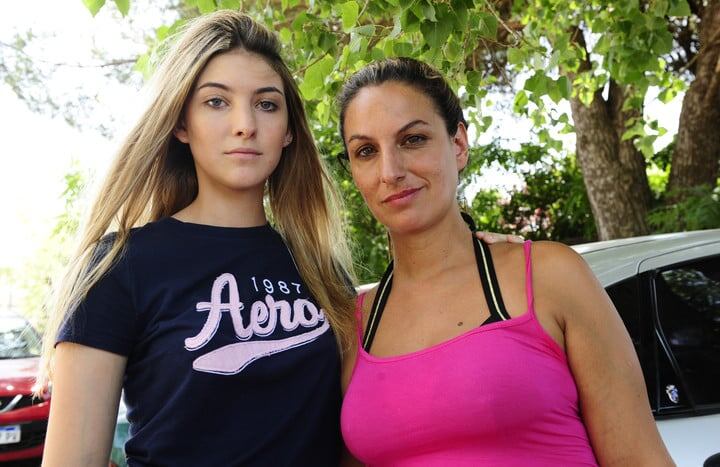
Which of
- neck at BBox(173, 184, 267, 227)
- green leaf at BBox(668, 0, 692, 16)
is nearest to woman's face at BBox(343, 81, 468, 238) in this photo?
neck at BBox(173, 184, 267, 227)

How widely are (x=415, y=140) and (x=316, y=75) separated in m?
1.23

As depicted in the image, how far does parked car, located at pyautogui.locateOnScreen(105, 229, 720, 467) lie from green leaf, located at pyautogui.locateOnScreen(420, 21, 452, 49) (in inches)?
40.5

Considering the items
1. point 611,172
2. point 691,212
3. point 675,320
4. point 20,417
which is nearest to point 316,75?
point 675,320

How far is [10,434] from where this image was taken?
21.2ft

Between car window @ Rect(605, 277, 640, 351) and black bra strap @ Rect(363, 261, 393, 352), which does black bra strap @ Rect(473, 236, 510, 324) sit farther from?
car window @ Rect(605, 277, 640, 351)

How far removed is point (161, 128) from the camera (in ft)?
7.28

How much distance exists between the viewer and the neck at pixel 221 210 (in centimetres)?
223

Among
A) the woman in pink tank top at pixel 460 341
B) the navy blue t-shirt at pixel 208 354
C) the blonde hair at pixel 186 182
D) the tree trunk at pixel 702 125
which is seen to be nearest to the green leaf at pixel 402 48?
the blonde hair at pixel 186 182

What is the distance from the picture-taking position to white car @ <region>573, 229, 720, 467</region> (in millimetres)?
2525

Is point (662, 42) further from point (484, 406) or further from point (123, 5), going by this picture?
point (484, 406)

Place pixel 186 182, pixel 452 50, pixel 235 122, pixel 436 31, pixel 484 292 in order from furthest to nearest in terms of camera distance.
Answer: pixel 452 50, pixel 436 31, pixel 186 182, pixel 235 122, pixel 484 292

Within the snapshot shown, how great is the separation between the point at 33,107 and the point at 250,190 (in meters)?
6.95

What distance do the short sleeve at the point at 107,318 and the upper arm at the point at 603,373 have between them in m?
1.03

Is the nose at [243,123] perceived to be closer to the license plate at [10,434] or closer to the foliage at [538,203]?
the license plate at [10,434]
